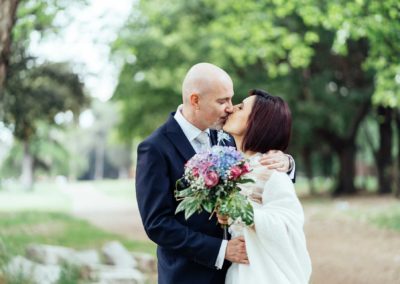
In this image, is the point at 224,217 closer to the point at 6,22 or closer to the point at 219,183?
the point at 219,183

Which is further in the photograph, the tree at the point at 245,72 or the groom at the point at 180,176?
the tree at the point at 245,72

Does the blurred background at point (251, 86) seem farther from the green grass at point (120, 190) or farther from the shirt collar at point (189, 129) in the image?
the green grass at point (120, 190)

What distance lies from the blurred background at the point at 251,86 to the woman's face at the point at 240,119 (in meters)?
5.07

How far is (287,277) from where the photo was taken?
304 cm

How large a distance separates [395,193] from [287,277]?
23.5 m

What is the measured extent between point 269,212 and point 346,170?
27394 millimetres

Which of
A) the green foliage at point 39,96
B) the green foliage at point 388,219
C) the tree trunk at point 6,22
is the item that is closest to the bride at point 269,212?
the tree trunk at point 6,22

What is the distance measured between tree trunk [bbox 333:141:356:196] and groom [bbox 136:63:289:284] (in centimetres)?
2648

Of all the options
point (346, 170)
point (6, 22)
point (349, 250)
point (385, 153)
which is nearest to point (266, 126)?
point (6, 22)

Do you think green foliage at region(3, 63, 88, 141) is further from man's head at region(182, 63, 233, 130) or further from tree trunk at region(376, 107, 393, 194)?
man's head at region(182, 63, 233, 130)

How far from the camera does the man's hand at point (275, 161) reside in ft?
10.1

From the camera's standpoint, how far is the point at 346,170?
2958 cm

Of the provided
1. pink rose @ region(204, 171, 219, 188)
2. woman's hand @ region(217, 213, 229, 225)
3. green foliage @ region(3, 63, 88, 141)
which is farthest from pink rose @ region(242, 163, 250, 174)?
green foliage @ region(3, 63, 88, 141)

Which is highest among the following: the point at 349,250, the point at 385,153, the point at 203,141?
the point at 203,141
